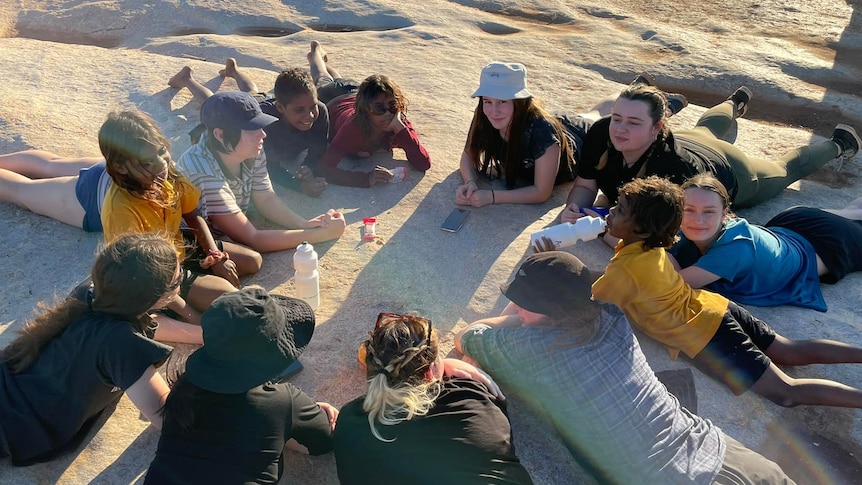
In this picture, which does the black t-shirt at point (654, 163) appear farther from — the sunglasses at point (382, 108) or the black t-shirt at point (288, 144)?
the black t-shirt at point (288, 144)

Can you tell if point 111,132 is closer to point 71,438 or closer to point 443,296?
point 71,438

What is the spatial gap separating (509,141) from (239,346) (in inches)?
112

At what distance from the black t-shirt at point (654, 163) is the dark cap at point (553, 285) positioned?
1801 mm

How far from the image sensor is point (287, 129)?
462 centimetres

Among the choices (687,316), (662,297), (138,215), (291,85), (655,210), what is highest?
(291,85)

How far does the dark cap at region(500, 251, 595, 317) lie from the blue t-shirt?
1.39m

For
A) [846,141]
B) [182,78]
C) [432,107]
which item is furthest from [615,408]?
[182,78]

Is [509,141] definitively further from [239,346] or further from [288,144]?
[239,346]

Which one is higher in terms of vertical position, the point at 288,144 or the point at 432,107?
the point at 288,144

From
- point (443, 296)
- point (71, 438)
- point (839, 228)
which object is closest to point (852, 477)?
point (839, 228)

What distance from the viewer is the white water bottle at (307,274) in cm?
330

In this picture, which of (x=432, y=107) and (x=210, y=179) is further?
(x=432, y=107)

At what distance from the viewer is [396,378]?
223cm

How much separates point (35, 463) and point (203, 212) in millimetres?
1538
